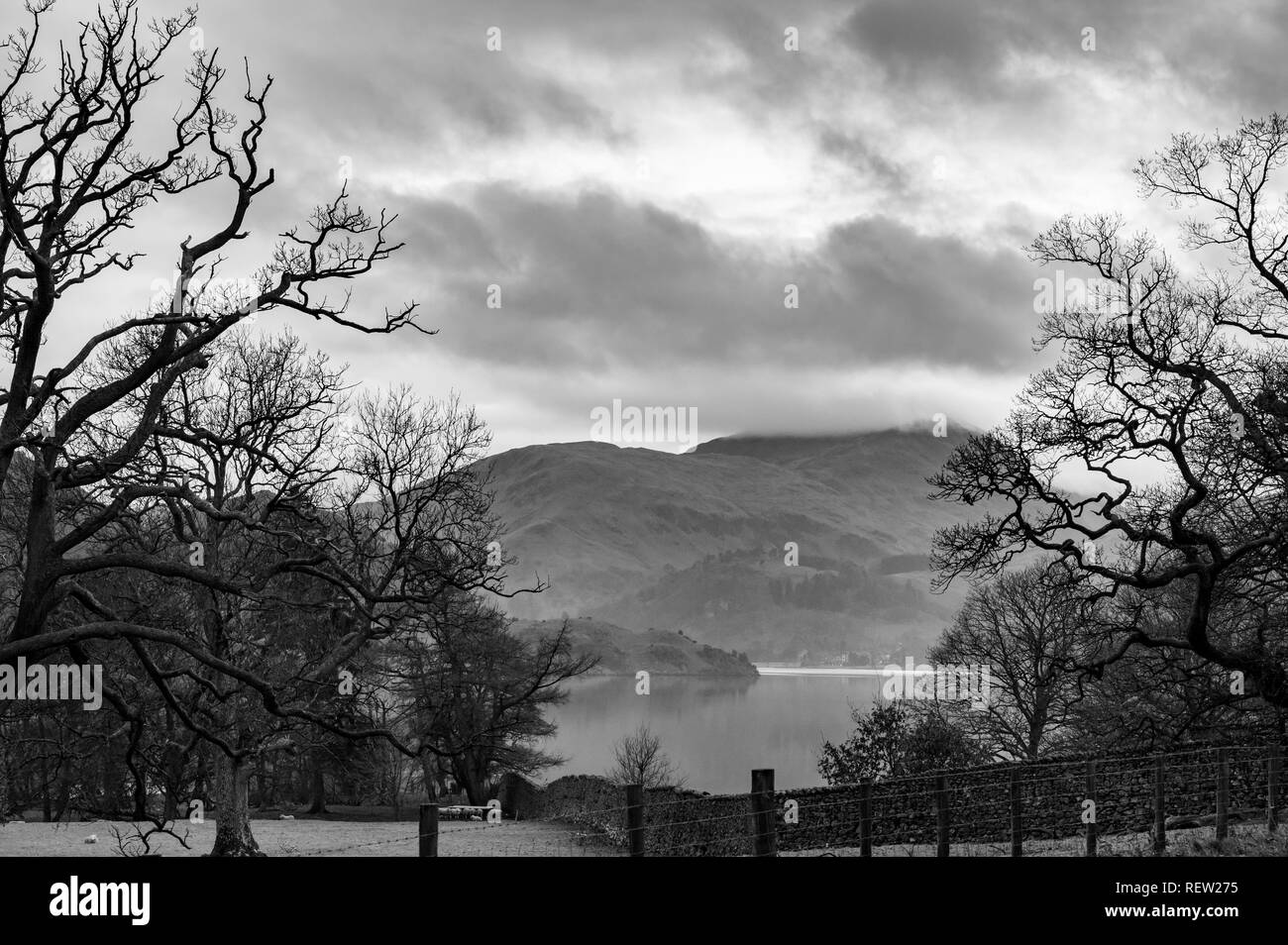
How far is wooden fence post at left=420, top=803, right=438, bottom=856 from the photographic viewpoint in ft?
43.6

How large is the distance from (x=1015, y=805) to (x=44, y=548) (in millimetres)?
14605

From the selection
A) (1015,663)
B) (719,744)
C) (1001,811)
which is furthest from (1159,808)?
(719,744)

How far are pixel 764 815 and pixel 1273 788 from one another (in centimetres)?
1353

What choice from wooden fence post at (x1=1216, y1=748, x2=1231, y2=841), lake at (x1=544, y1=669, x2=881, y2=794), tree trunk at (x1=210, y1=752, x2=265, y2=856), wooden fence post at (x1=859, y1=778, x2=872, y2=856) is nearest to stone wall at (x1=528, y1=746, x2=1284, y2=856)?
wooden fence post at (x1=1216, y1=748, x2=1231, y2=841)

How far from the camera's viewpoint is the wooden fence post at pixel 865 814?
656 inches

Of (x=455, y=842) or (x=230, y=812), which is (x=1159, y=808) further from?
(x=455, y=842)

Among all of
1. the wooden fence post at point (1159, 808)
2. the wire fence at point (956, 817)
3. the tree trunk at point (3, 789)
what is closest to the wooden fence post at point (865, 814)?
the wire fence at point (956, 817)

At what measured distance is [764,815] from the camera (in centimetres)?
1509

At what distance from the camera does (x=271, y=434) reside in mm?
18859
